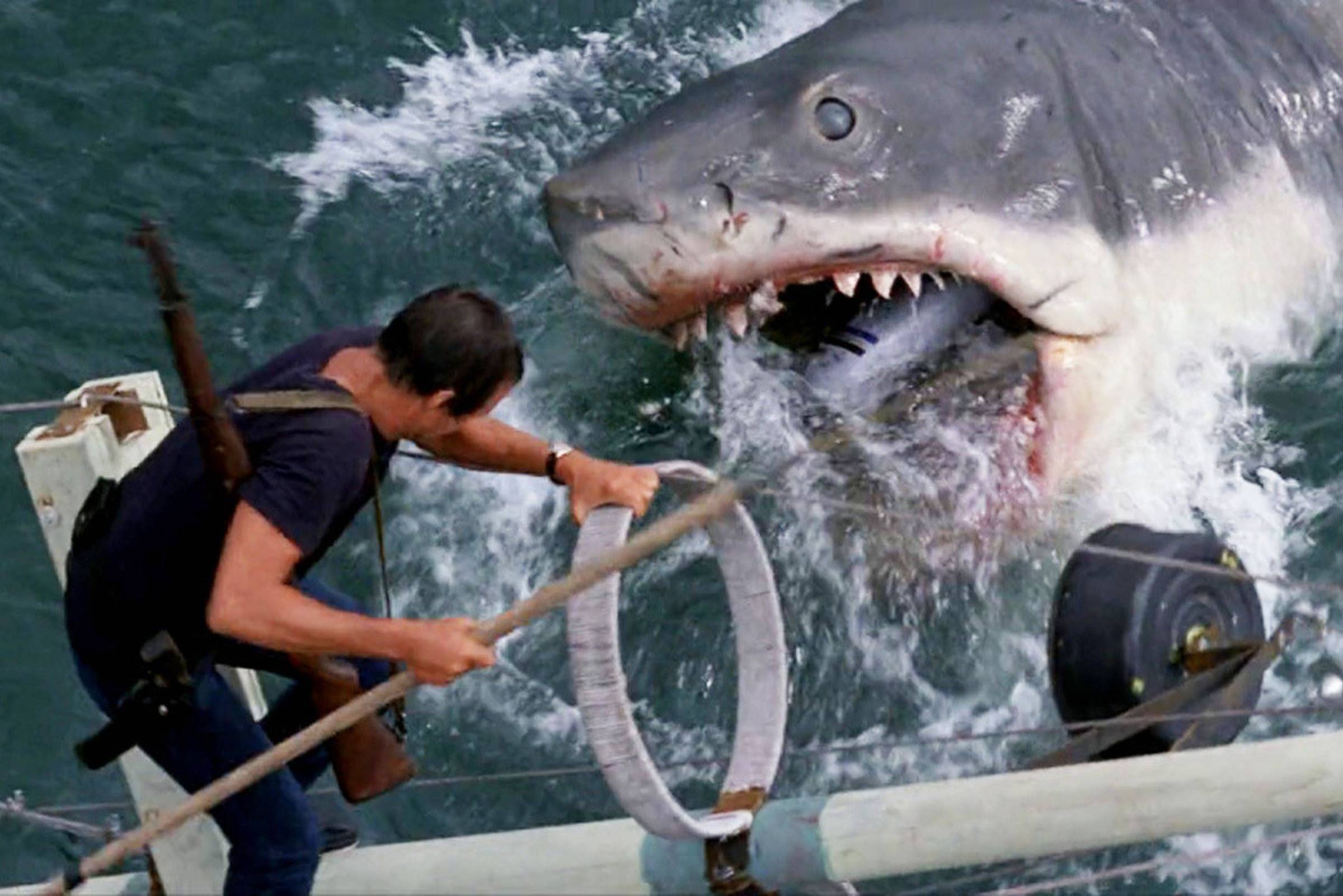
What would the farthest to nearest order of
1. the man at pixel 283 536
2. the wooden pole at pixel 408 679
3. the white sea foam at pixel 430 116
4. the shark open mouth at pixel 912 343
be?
the white sea foam at pixel 430 116
the shark open mouth at pixel 912 343
the man at pixel 283 536
the wooden pole at pixel 408 679

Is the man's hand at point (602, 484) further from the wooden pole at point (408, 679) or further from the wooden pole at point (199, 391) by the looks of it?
the wooden pole at point (199, 391)

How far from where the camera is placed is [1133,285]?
381cm

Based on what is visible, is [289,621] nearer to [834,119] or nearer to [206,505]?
[206,505]

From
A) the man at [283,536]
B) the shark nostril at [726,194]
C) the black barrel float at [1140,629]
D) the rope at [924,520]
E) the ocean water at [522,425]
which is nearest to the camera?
the man at [283,536]

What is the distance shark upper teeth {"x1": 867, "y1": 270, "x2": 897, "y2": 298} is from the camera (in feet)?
11.8

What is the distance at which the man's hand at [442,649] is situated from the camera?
2295 millimetres

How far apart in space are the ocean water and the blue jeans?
75cm

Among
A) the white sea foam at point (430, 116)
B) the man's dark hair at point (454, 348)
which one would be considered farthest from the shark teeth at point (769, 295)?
the white sea foam at point (430, 116)

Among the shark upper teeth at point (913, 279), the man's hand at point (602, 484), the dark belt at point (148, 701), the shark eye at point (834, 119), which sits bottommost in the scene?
the dark belt at point (148, 701)

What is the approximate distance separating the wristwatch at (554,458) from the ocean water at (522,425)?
73 cm

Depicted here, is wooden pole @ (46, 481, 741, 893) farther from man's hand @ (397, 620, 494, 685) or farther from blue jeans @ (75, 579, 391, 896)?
blue jeans @ (75, 579, 391, 896)

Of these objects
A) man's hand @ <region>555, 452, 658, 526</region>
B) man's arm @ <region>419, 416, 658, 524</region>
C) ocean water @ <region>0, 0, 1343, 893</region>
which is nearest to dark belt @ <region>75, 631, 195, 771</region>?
man's arm @ <region>419, 416, 658, 524</region>

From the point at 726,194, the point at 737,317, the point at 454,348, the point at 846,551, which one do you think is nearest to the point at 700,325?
the point at 737,317

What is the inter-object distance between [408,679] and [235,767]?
580 millimetres
